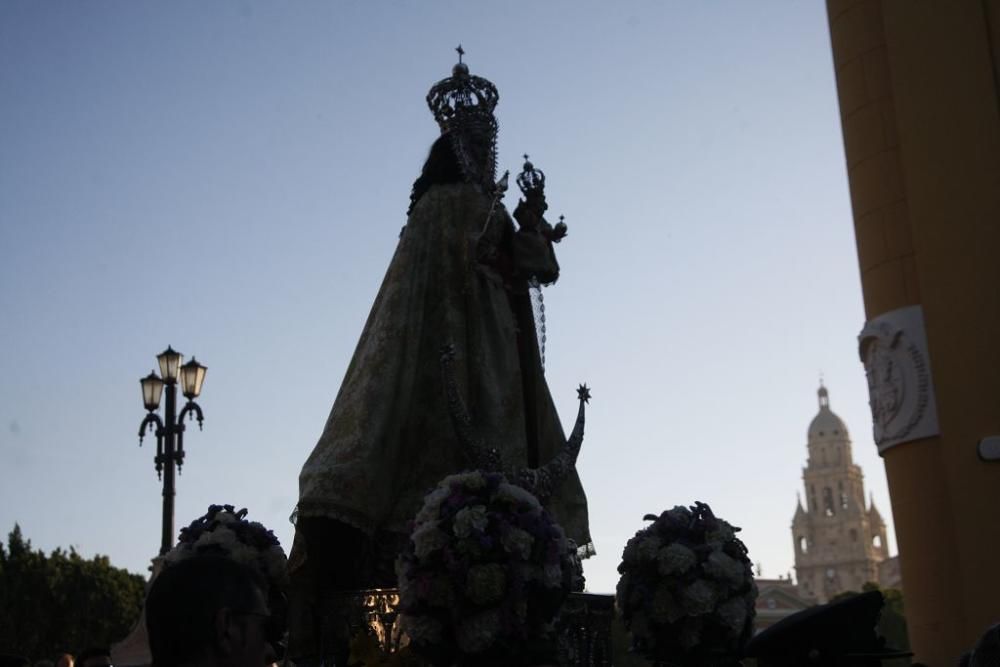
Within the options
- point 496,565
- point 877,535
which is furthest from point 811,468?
point 496,565

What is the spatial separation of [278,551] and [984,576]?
891 cm

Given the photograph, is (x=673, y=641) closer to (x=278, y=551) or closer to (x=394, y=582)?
(x=394, y=582)

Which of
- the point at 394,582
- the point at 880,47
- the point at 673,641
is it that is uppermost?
the point at 880,47

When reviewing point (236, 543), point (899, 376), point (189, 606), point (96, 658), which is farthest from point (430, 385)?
point (899, 376)

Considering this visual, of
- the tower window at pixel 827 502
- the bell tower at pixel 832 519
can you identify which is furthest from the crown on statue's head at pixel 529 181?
the tower window at pixel 827 502

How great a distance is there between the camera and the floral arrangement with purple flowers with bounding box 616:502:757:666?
281 inches

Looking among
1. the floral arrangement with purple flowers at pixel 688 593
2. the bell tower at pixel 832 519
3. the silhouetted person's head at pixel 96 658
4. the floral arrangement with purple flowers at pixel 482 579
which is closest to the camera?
the floral arrangement with purple flowers at pixel 482 579

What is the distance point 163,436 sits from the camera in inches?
617

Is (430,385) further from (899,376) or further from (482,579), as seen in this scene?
(899,376)

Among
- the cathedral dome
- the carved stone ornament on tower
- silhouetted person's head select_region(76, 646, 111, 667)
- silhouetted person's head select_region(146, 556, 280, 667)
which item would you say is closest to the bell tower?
the cathedral dome

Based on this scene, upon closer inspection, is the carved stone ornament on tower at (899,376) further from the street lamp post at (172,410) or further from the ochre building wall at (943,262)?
the street lamp post at (172,410)

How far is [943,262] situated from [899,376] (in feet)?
4.51

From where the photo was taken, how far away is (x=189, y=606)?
10.0 feet

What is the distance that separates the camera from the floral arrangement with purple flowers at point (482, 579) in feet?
18.6
